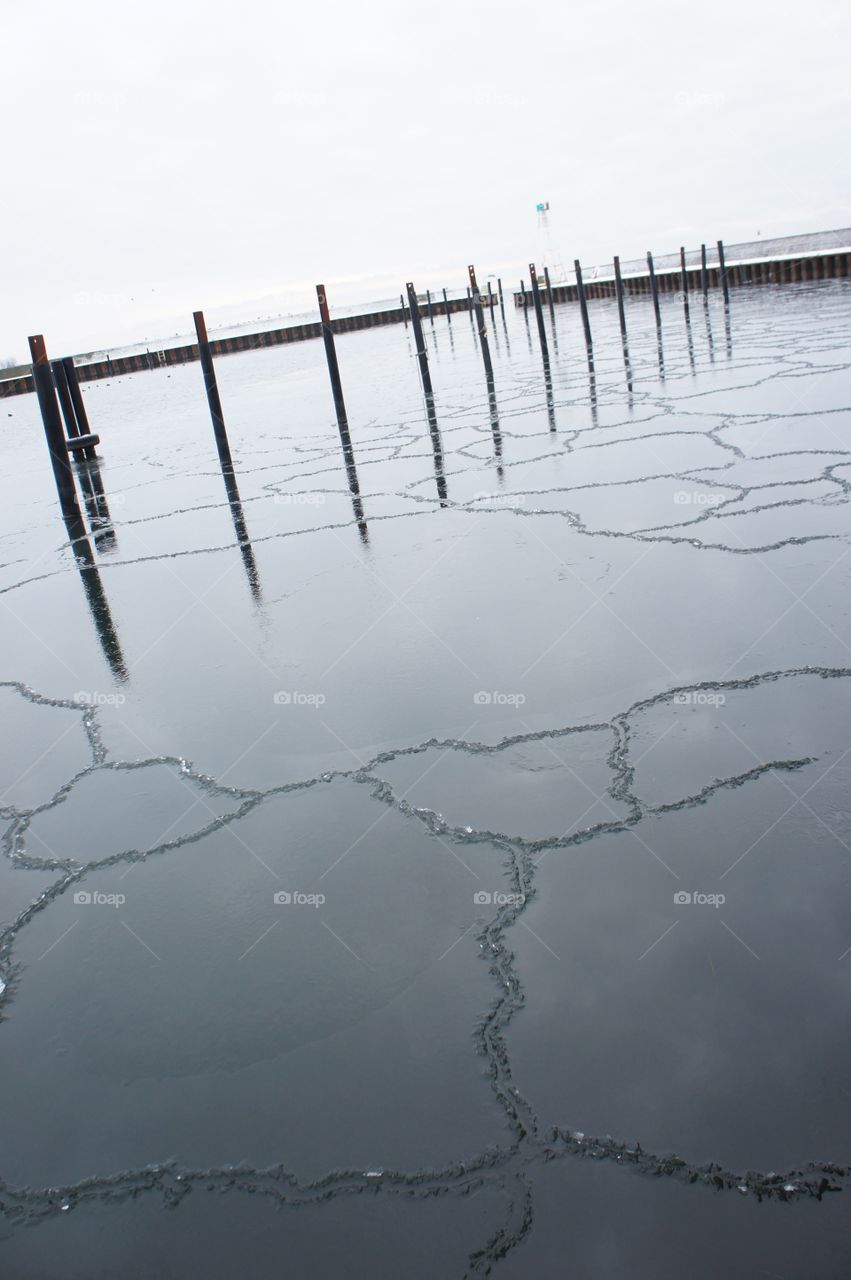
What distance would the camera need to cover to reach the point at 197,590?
573 centimetres

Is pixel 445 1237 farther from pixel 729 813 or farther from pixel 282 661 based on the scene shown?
pixel 282 661

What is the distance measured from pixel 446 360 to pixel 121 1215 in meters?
21.3

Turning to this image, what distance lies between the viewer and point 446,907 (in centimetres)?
252

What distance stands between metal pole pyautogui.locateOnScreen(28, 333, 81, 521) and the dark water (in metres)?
4.41

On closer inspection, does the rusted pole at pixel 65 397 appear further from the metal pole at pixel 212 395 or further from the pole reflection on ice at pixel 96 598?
the pole reflection on ice at pixel 96 598

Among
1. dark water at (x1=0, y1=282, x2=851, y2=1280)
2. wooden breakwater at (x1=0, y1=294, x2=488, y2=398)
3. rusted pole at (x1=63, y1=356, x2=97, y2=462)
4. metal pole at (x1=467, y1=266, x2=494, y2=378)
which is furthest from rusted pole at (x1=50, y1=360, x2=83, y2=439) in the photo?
wooden breakwater at (x1=0, y1=294, x2=488, y2=398)

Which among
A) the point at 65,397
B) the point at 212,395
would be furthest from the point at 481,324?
the point at 65,397

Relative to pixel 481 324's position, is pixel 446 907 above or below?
below

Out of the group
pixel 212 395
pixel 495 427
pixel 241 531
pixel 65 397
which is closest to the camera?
pixel 241 531

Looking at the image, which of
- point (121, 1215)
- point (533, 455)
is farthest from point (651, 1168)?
point (533, 455)

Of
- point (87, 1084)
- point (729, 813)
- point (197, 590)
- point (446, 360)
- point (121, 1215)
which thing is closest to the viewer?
point (121, 1215)

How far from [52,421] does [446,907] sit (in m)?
9.72

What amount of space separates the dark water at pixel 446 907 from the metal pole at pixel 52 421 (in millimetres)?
4411

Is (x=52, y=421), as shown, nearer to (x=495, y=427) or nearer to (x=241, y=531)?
(x=495, y=427)
